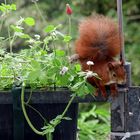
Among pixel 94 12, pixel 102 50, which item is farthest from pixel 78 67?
pixel 94 12

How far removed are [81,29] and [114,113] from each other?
22 cm

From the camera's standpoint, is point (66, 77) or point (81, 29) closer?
point (66, 77)

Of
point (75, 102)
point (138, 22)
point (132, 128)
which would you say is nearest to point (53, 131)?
point (75, 102)

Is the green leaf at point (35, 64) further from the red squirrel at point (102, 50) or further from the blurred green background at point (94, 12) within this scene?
the blurred green background at point (94, 12)

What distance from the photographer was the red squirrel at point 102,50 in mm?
1290

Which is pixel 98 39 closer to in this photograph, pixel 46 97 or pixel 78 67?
pixel 78 67

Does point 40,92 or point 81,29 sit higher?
point 81,29

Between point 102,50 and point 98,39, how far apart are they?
0.03 metres

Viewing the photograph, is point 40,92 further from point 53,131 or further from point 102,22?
point 102,22

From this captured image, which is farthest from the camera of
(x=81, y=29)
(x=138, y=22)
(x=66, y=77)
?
(x=138, y=22)

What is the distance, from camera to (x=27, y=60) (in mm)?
1347

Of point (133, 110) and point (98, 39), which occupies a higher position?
point (98, 39)

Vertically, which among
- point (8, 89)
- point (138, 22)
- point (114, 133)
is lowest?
point (114, 133)

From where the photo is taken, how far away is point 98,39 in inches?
52.1
